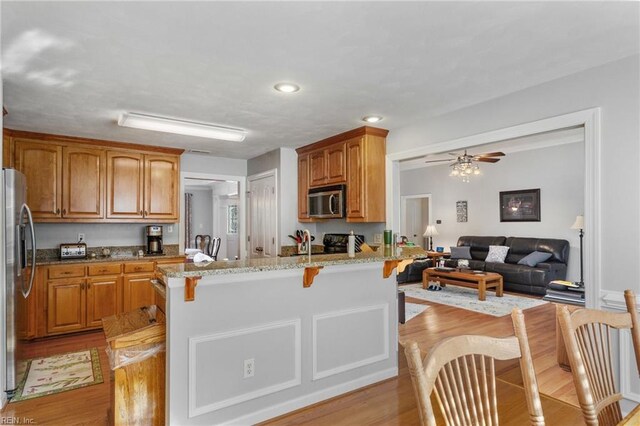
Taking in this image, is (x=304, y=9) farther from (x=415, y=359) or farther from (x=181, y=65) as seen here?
(x=415, y=359)

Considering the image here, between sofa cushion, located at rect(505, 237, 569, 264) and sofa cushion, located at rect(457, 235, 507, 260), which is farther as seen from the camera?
sofa cushion, located at rect(457, 235, 507, 260)

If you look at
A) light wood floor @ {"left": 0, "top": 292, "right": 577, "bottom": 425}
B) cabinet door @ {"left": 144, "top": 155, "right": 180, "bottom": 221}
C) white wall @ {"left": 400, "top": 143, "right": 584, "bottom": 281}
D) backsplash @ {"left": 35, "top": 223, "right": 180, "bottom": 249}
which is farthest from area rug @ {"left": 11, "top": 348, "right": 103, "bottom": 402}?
white wall @ {"left": 400, "top": 143, "right": 584, "bottom": 281}

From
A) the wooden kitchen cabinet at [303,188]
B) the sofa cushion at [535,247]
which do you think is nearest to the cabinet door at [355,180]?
the wooden kitchen cabinet at [303,188]

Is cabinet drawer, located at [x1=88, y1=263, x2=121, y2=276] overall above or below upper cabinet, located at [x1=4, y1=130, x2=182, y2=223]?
below

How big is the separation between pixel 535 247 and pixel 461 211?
2.08 m

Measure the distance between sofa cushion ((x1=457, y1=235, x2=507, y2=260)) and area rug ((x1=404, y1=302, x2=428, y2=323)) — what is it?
2921mm

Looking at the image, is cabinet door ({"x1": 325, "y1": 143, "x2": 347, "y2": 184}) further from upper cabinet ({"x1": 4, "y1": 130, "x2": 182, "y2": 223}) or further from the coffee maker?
the coffee maker

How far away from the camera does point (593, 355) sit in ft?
4.60

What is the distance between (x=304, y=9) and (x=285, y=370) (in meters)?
2.23

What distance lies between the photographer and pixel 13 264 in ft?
9.11

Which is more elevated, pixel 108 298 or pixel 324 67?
pixel 324 67

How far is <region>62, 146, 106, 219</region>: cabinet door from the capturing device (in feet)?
14.8

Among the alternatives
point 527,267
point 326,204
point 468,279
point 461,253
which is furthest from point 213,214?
point 527,267

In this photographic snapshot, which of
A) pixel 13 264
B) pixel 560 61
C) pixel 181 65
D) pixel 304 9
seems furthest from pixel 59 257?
pixel 560 61
